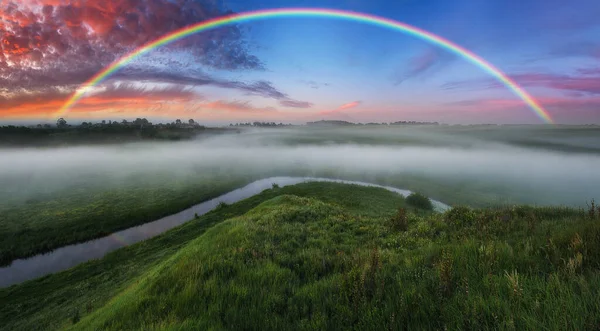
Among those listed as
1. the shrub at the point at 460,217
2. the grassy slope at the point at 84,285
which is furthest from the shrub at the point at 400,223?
the grassy slope at the point at 84,285

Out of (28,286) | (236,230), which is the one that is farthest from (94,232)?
(236,230)

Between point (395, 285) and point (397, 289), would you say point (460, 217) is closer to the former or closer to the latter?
point (395, 285)

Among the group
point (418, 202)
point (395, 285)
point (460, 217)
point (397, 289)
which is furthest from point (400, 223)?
point (418, 202)

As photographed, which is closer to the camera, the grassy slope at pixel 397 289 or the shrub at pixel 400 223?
the grassy slope at pixel 397 289

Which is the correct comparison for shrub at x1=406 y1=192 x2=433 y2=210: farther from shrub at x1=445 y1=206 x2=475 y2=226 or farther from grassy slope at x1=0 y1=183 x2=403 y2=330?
shrub at x1=445 y1=206 x2=475 y2=226

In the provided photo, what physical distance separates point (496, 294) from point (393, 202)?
181 ft

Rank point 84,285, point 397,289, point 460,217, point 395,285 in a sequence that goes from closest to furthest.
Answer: point 397,289 → point 395,285 → point 460,217 → point 84,285

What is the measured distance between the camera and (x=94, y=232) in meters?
43.2

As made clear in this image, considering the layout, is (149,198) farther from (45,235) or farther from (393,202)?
(393,202)

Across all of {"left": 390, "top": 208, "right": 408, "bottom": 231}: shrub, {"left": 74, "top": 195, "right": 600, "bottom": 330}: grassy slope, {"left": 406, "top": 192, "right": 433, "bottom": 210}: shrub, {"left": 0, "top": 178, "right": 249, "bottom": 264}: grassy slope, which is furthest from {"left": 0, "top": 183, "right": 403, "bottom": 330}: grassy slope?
{"left": 406, "top": 192, "right": 433, "bottom": 210}: shrub

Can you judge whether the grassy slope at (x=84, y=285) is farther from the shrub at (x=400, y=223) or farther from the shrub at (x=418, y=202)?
the shrub at (x=418, y=202)

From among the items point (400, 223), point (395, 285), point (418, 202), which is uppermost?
point (395, 285)

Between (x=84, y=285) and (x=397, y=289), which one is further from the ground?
(x=397, y=289)

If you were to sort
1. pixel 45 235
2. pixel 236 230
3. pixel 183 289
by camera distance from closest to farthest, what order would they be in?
1. pixel 183 289
2. pixel 236 230
3. pixel 45 235
